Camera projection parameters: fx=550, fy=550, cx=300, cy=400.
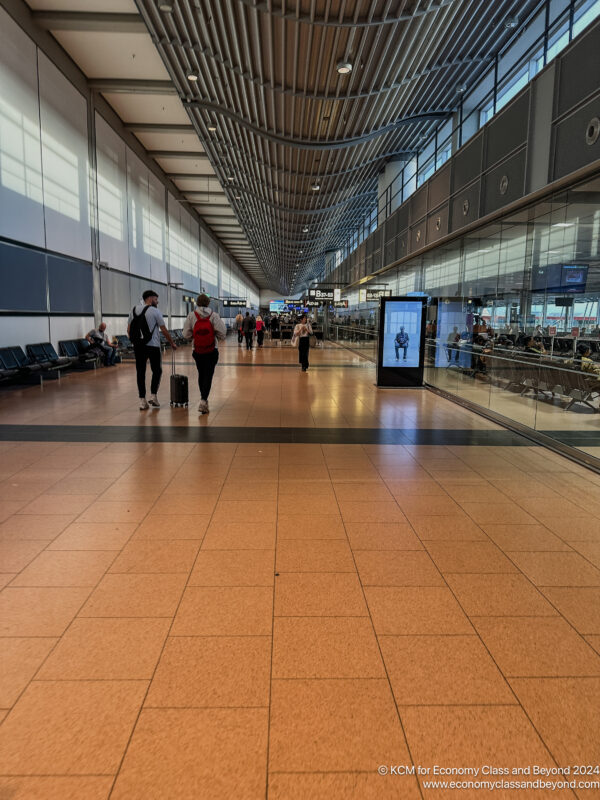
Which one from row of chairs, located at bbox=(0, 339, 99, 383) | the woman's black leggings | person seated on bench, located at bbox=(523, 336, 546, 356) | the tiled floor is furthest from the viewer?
the woman's black leggings

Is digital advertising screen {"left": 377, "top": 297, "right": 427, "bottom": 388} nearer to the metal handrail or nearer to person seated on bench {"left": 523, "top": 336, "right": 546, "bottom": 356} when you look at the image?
the metal handrail

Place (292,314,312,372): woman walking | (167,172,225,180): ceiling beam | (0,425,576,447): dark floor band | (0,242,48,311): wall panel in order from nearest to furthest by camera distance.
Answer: (0,425,576,447): dark floor band → (0,242,48,311): wall panel → (292,314,312,372): woman walking → (167,172,225,180): ceiling beam

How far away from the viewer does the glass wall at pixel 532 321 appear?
6.17 m

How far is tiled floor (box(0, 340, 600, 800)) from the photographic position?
5.74 ft

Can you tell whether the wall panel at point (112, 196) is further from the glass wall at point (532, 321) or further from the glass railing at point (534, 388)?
the glass railing at point (534, 388)

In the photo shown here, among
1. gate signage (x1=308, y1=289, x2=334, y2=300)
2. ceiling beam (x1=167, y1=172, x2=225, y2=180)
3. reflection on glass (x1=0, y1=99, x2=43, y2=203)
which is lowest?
gate signage (x1=308, y1=289, x2=334, y2=300)

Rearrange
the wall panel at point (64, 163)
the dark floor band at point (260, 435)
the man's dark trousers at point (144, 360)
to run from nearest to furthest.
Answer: the dark floor band at point (260, 435), the man's dark trousers at point (144, 360), the wall panel at point (64, 163)

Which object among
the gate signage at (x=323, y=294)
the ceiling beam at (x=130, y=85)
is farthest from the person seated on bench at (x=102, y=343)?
the gate signage at (x=323, y=294)

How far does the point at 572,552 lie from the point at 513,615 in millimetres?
1003

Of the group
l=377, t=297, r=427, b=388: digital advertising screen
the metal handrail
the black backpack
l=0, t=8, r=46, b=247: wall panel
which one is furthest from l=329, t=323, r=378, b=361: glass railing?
l=0, t=8, r=46, b=247: wall panel

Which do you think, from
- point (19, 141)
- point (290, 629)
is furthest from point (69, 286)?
point (290, 629)

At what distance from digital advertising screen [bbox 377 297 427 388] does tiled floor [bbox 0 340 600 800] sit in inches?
264

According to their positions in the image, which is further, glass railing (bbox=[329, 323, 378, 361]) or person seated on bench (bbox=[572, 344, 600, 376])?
glass railing (bbox=[329, 323, 378, 361])

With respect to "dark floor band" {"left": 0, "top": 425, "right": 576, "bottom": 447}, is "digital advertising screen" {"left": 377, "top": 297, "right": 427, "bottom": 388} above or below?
above
